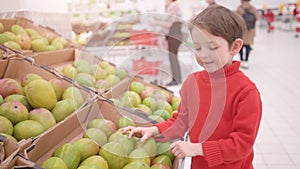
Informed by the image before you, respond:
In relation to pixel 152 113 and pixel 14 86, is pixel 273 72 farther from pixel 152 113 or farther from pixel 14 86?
pixel 14 86

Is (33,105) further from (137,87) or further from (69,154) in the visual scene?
(137,87)

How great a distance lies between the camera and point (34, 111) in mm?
1262

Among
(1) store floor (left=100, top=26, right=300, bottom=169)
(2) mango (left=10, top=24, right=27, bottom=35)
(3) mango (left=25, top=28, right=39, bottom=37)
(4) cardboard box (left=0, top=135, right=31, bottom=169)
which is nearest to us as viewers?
(4) cardboard box (left=0, top=135, right=31, bottom=169)

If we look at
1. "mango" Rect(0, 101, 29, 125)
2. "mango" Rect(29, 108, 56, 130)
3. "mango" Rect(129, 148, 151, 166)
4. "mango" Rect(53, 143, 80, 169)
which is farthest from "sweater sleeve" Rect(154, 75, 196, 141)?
"mango" Rect(0, 101, 29, 125)

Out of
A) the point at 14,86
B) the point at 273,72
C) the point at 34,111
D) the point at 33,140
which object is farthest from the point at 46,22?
the point at 273,72

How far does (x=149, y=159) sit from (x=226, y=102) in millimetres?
393

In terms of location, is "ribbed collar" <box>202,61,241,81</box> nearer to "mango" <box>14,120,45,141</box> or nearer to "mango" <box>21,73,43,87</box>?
"mango" <box>14,120,45,141</box>

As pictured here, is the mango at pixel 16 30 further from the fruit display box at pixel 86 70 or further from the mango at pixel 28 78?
the mango at pixel 28 78

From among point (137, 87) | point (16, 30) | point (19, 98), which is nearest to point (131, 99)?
point (137, 87)

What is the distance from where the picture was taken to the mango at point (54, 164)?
989mm

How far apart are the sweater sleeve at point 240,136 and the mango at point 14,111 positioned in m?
0.74

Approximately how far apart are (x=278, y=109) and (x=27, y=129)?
339 cm

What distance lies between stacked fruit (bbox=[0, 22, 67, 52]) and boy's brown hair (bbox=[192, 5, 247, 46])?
136 cm

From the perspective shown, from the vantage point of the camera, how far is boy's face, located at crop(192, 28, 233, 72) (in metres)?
0.91
